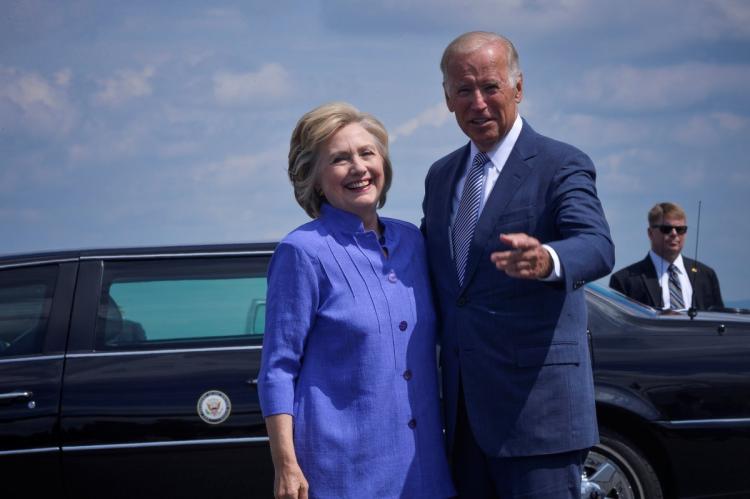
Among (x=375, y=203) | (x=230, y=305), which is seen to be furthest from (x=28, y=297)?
(x=375, y=203)

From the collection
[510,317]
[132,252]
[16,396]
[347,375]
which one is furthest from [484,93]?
[16,396]

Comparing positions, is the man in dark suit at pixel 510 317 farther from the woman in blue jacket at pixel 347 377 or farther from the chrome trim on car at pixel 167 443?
the chrome trim on car at pixel 167 443

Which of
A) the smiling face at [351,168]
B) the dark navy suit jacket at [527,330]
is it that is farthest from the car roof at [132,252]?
the dark navy suit jacket at [527,330]

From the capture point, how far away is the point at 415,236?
3.24m

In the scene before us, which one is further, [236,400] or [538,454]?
[236,400]

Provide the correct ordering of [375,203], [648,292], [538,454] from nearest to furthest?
[538,454], [375,203], [648,292]

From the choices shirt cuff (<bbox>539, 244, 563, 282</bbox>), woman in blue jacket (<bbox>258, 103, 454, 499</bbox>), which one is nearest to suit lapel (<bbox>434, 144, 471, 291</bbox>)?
woman in blue jacket (<bbox>258, 103, 454, 499</bbox>)

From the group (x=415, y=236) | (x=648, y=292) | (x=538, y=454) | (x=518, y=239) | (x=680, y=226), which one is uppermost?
(x=680, y=226)

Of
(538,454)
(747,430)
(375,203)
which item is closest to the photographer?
(538,454)

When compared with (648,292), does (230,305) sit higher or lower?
lower

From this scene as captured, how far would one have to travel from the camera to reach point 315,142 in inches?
123

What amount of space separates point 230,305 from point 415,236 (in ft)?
6.80

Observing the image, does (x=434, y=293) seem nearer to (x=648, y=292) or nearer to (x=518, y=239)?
(x=518, y=239)

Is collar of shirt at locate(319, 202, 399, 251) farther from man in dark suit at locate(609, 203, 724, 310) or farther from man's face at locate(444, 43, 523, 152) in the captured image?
man in dark suit at locate(609, 203, 724, 310)
